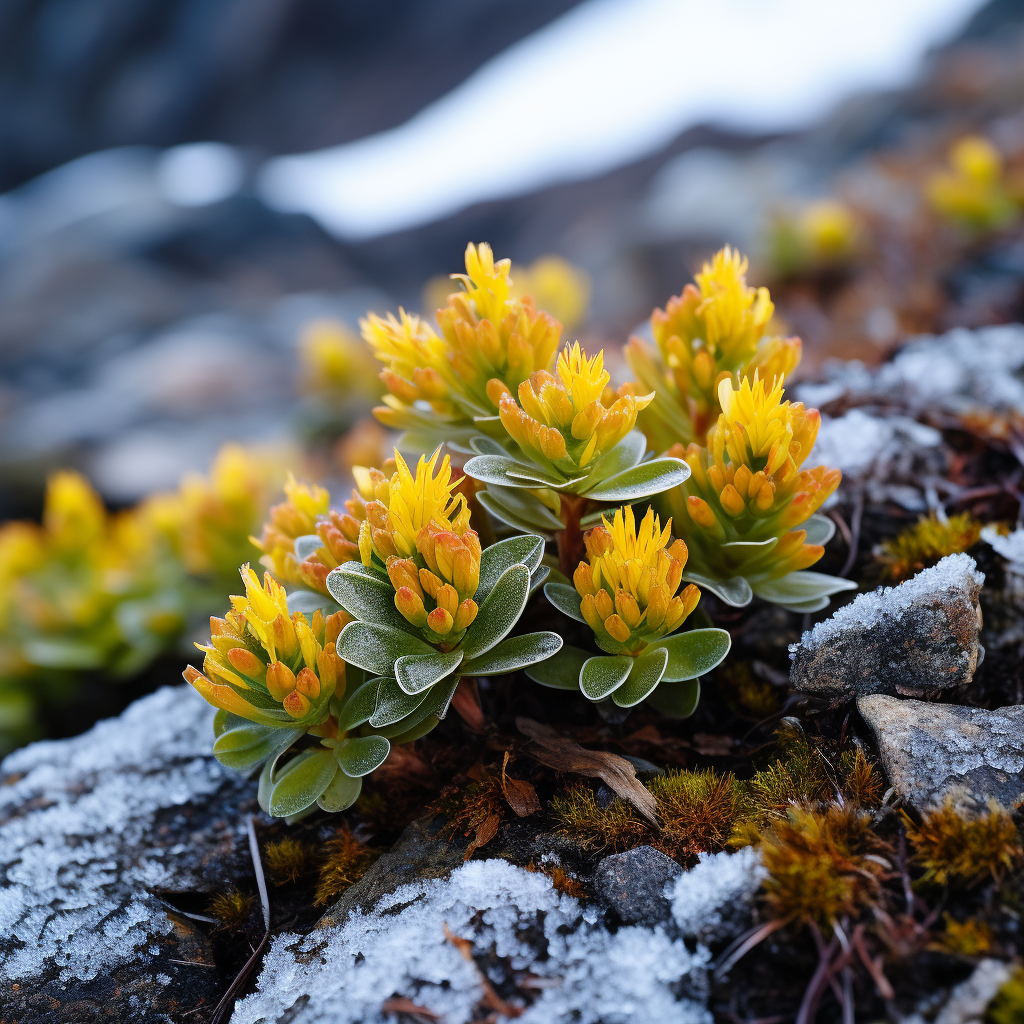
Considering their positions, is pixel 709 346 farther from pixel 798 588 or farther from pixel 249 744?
pixel 249 744

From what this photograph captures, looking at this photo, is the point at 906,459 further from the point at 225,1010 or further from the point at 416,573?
the point at 225,1010

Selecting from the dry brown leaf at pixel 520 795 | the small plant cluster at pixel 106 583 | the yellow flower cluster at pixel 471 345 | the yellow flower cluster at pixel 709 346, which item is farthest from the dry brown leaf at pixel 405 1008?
the small plant cluster at pixel 106 583

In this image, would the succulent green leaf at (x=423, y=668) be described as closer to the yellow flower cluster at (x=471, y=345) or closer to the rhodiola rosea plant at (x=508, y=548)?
the rhodiola rosea plant at (x=508, y=548)

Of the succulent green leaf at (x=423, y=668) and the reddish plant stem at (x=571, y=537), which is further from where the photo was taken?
the reddish plant stem at (x=571, y=537)

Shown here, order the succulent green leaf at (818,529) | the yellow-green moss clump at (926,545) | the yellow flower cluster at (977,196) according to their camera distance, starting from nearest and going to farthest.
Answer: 1. the succulent green leaf at (818,529)
2. the yellow-green moss clump at (926,545)
3. the yellow flower cluster at (977,196)

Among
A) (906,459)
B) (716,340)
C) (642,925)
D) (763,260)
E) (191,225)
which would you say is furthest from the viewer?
(191,225)

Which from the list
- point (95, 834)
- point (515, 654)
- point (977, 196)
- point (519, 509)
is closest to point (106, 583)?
point (95, 834)

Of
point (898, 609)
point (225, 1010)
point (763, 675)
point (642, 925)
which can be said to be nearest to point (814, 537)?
point (898, 609)
